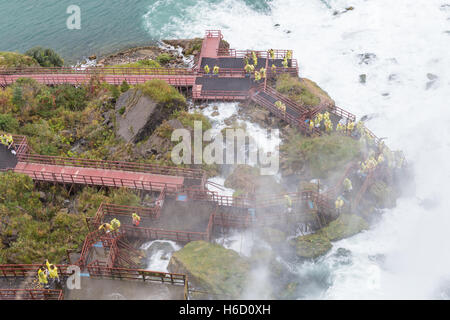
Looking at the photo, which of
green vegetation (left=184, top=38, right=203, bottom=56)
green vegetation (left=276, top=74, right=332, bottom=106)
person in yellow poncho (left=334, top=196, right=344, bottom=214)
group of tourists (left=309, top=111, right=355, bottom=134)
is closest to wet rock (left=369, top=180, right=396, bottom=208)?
person in yellow poncho (left=334, top=196, right=344, bottom=214)

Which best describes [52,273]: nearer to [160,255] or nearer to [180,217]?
[160,255]

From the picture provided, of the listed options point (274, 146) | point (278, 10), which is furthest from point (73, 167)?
point (278, 10)

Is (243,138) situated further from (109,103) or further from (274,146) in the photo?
(109,103)

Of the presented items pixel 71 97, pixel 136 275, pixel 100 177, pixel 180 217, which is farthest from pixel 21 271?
pixel 71 97

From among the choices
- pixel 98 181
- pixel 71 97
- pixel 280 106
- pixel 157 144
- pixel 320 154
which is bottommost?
pixel 98 181

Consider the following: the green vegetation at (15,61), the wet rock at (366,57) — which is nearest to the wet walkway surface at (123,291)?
the green vegetation at (15,61)

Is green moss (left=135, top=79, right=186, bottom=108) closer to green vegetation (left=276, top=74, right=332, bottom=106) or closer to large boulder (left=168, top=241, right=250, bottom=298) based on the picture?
green vegetation (left=276, top=74, right=332, bottom=106)
